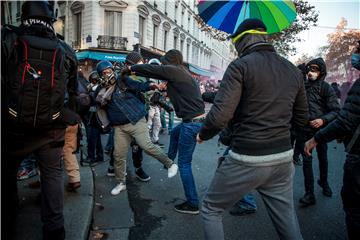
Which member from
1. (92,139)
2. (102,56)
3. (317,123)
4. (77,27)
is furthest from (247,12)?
(77,27)

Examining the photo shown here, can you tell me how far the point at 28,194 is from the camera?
4.04 m

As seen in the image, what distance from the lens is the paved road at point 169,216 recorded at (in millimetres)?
3521

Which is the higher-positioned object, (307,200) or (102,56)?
(102,56)

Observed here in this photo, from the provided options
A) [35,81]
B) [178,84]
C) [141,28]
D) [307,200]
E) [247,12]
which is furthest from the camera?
[141,28]

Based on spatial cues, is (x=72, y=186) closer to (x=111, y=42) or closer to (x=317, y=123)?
(x=317, y=123)

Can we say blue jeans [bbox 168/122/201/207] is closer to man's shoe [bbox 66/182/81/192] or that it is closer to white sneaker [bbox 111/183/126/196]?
white sneaker [bbox 111/183/126/196]

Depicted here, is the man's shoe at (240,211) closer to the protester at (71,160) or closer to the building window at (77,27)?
the protester at (71,160)

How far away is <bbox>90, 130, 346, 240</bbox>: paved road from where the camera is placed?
11.6 ft

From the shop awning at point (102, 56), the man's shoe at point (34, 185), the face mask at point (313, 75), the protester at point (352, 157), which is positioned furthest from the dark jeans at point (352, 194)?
the shop awning at point (102, 56)

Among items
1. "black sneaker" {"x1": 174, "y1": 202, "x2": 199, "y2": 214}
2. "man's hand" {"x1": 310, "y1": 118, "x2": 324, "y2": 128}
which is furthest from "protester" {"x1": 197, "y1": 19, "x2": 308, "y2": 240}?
"man's hand" {"x1": 310, "y1": 118, "x2": 324, "y2": 128}

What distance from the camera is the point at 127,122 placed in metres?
4.45

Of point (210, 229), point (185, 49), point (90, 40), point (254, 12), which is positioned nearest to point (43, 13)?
point (254, 12)

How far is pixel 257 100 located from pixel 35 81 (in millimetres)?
1624

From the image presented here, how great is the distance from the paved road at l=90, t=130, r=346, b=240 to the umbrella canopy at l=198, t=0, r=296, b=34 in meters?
2.10
